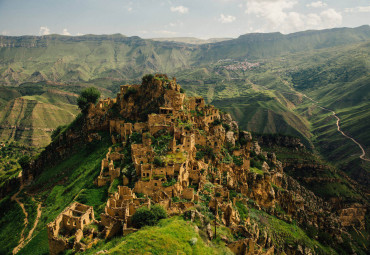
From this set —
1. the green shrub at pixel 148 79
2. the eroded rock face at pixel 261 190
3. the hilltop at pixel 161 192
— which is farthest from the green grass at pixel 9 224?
the eroded rock face at pixel 261 190

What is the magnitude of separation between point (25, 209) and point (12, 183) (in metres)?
29.4

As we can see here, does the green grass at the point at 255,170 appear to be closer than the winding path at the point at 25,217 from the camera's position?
No

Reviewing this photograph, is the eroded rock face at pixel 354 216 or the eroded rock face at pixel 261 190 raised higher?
the eroded rock face at pixel 261 190

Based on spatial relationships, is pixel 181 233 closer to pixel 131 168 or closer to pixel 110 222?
pixel 110 222

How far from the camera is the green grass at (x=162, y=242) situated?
90.8 feet

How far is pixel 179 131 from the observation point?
63125 millimetres

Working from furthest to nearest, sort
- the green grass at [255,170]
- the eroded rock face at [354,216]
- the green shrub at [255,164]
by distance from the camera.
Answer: the eroded rock face at [354,216] → the green shrub at [255,164] → the green grass at [255,170]

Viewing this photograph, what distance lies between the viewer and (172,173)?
4966 centimetres

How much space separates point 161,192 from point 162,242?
47.9ft

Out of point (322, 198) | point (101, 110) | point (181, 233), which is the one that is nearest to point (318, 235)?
point (322, 198)

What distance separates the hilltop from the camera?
112 ft

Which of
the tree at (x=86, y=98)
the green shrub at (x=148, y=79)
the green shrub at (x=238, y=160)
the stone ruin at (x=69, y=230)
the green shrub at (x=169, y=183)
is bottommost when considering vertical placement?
the green shrub at (x=238, y=160)

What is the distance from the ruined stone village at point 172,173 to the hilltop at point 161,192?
0.20m

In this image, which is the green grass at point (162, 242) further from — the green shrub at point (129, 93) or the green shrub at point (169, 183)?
the green shrub at point (129, 93)
